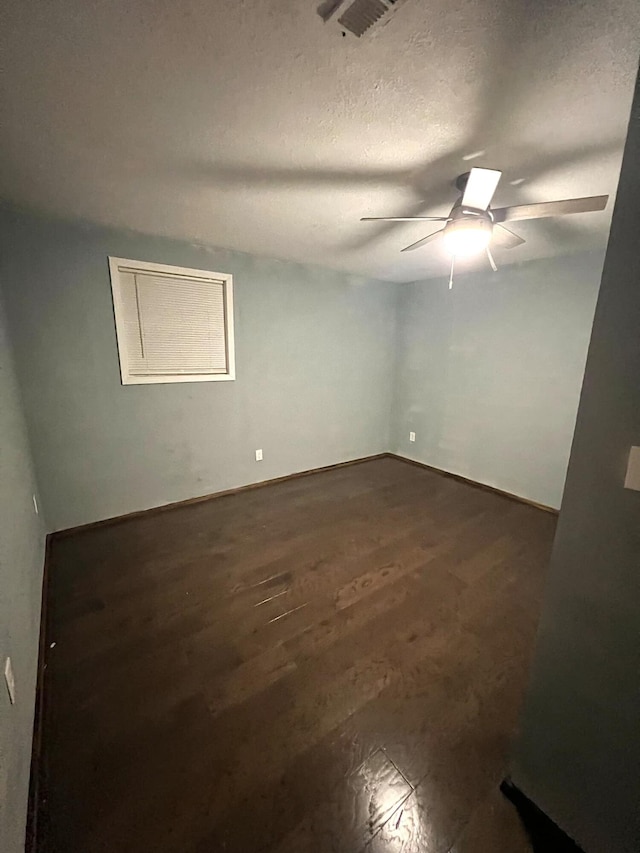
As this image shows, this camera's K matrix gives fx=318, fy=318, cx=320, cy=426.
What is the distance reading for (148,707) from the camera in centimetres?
131

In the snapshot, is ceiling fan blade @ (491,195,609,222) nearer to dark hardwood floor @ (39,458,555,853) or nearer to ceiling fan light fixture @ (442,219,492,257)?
ceiling fan light fixture @ (442,219,492,257)

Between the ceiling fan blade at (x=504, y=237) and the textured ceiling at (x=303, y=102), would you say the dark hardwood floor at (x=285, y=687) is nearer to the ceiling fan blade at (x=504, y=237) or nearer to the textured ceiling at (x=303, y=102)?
the ceiling fan blade at (x=504, y=237)

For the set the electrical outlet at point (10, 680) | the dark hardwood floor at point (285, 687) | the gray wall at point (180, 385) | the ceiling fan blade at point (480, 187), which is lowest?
the dark hardwood floor at point (285, 687)

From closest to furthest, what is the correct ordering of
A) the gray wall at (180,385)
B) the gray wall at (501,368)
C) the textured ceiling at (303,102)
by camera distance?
the textured ceiling at (303,102) < the gray wall at (180,385) < the gray wall at (501,368)

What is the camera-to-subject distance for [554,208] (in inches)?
56.5

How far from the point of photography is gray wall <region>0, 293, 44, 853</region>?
86cm

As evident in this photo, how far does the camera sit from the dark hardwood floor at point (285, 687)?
3.27 feet

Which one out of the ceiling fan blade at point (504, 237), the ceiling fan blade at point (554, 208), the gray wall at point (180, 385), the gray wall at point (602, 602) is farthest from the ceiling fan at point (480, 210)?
Answer: the gray wall at point (180, 385)

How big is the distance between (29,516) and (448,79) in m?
2.79

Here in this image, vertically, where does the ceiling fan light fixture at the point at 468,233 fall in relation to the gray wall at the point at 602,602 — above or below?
above

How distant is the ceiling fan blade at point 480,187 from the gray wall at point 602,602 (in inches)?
30.3

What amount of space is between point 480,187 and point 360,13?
89 centimetres

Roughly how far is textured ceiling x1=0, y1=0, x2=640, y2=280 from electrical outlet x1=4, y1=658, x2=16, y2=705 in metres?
1.84

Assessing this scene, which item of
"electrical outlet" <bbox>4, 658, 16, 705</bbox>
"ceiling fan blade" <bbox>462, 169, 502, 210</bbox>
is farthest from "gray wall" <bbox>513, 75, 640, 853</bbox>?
"electrical outlet" <bbox>4, 658, 16, 705</bbox>
